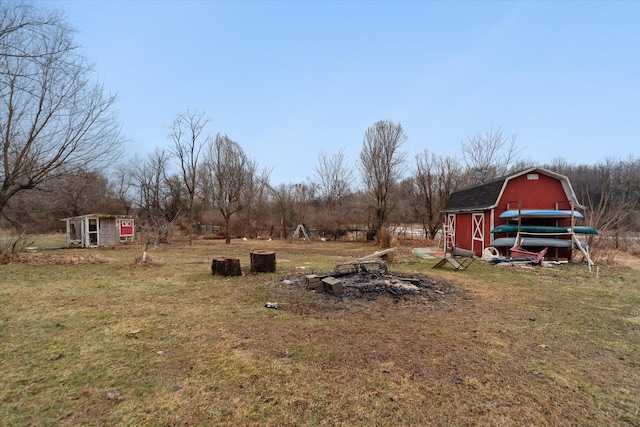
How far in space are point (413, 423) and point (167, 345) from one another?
10.4 ft

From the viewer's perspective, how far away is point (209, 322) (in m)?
4.87

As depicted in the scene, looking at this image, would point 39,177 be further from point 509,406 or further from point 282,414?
point 509,406

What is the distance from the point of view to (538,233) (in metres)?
11.4

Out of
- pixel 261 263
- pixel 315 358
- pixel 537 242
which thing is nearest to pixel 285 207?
pixel 261 263

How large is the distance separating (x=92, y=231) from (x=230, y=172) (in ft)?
34.1

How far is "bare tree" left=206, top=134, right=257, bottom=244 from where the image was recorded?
25000 mm

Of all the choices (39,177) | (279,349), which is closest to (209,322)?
(279,349)

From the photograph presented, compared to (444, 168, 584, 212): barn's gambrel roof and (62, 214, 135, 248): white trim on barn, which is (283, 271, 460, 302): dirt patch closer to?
(444, 168, 584, 212): barn's gambrel roof

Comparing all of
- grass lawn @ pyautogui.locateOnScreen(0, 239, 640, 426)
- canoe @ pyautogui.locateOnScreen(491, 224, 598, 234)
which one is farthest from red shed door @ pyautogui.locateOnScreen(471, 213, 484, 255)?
grass lawn @ pyautogui.locateOnScreen(0, 239, 640, 426)

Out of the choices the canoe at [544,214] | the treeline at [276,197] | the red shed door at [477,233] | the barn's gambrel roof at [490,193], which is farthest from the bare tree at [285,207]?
the canoe at [544,214]

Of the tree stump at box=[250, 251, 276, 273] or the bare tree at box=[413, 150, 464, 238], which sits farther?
the bare tree at box=[413, 150, 464, 238]

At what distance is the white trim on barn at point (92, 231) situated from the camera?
18844 millimetres

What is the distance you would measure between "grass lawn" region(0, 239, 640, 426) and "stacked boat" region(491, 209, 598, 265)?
4.90m

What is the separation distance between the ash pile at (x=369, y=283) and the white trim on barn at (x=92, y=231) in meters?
17.3
